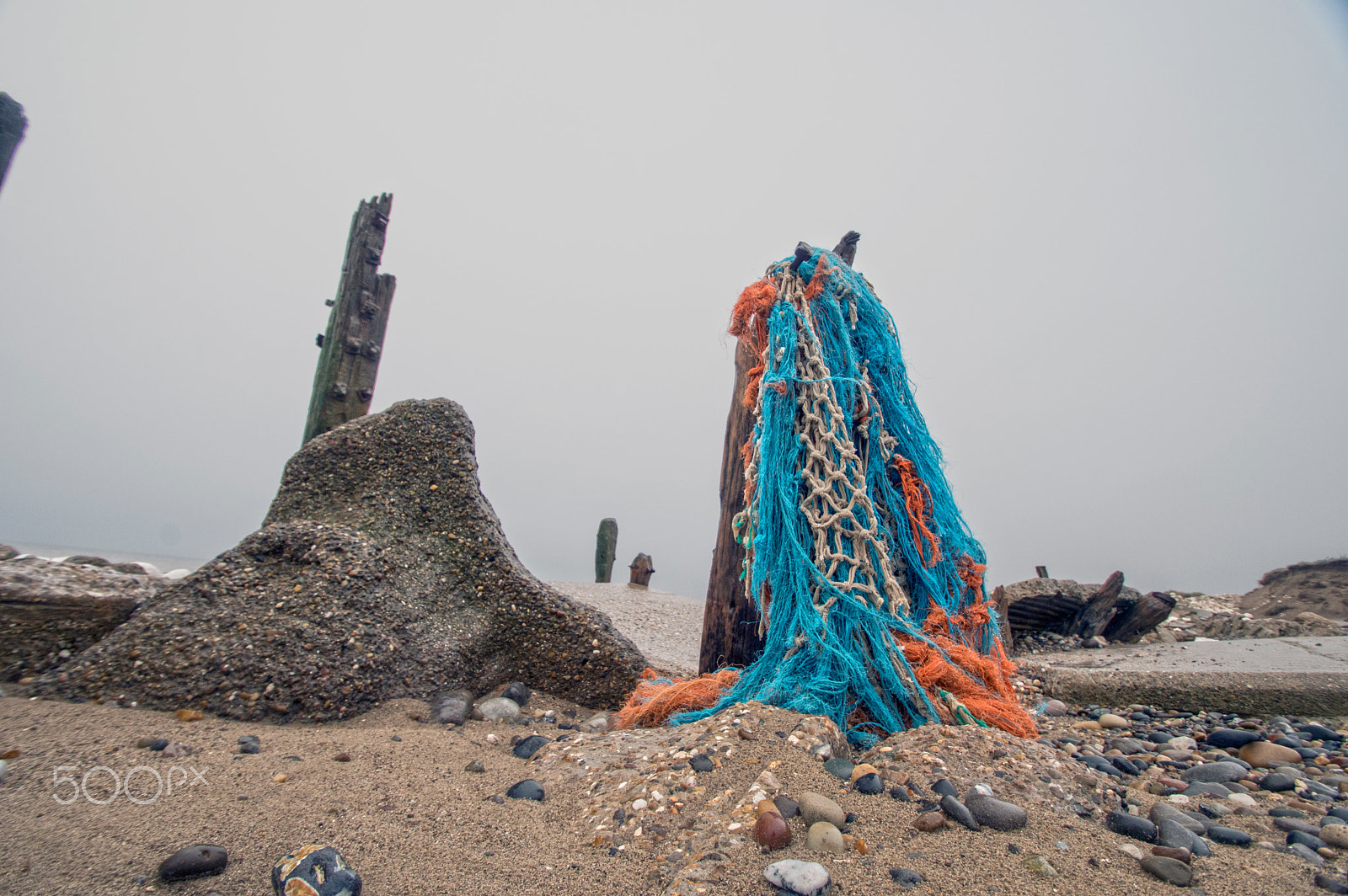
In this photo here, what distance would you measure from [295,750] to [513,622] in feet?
4.66

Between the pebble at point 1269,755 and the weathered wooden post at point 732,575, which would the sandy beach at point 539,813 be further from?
the weathered wooden post at point 732,575

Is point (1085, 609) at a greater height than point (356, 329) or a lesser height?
lesser

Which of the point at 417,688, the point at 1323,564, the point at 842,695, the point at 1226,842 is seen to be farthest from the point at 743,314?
the point at 1323,564

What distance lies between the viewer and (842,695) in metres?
2.70

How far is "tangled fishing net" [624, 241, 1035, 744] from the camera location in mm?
2742

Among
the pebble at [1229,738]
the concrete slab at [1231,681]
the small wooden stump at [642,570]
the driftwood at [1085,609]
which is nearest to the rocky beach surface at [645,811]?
the pebble at [1229,738]

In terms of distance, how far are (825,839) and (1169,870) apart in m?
0.83

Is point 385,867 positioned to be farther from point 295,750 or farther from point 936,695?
point 936,695

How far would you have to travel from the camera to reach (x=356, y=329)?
5.43 meters

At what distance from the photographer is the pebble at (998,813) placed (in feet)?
5.76

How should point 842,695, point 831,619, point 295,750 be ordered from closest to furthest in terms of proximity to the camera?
point 295,750 → point 842,695 → point 831,619

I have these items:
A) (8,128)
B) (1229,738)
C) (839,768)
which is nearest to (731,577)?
(839,768)

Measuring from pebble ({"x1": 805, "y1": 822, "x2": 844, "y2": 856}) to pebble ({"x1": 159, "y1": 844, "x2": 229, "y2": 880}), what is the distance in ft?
4.79

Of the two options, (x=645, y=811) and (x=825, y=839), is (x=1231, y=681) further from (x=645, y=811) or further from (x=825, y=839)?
(x=645, y=811)
